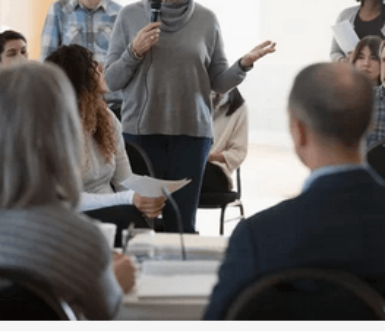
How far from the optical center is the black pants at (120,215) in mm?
2678

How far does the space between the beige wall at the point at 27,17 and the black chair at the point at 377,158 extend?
18.3ft

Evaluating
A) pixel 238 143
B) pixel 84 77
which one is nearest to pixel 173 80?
pixel 84 77

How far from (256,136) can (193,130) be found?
7150 mm

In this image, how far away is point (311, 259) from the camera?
1.41 meters

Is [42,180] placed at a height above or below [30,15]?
above

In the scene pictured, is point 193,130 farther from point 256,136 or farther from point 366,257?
point 256,136

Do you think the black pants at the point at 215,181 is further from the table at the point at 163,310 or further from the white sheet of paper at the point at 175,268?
the table at the point at 163,310

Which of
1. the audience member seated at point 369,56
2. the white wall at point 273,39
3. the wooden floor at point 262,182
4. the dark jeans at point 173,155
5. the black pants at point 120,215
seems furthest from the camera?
the white wall at point 273,39

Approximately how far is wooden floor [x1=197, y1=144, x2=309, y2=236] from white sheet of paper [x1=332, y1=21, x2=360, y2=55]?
1.31 meters

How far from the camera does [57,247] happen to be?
1.49 m

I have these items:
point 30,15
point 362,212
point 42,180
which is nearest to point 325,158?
point 362,212

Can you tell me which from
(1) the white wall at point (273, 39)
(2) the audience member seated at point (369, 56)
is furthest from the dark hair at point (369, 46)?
(1) the white wall at point (273, 39)

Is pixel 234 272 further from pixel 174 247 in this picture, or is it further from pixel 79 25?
pixel 79 25

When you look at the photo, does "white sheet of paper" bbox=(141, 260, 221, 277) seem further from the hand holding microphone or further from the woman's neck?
the woman's neck
